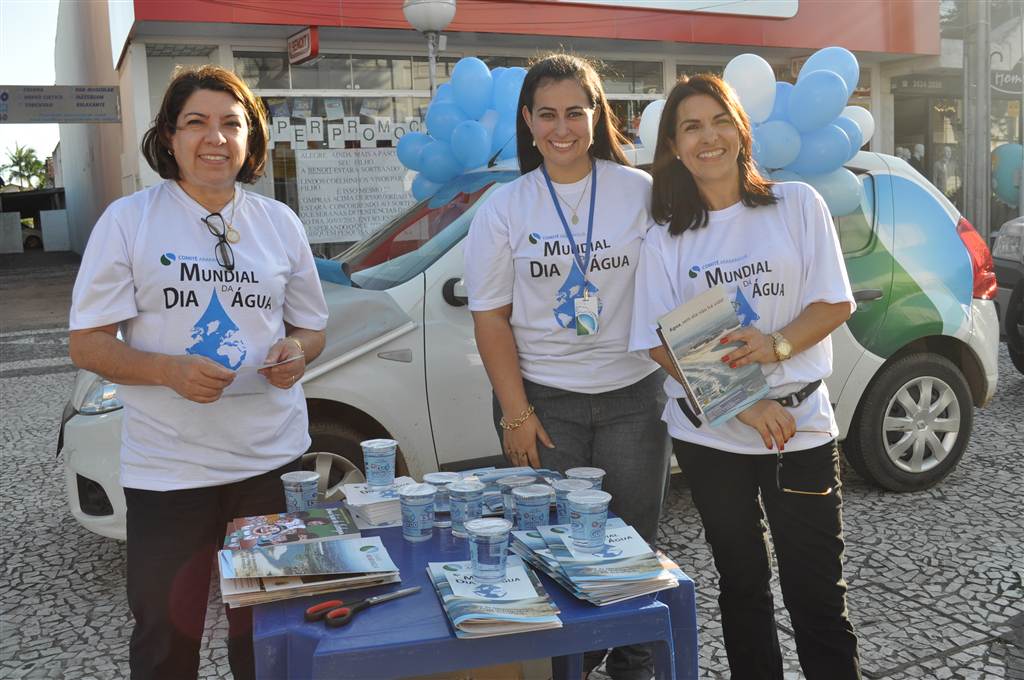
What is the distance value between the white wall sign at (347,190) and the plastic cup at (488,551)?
35.9 ft

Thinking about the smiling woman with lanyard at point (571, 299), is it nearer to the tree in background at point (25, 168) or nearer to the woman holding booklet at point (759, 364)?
the woman holding booklet at point (759, 364)

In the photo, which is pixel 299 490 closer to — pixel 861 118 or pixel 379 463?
pixel 379 463

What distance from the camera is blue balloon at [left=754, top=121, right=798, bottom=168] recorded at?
13.9 feet

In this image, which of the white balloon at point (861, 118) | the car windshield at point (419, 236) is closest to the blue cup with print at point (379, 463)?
the car windshield at point (419, 236)

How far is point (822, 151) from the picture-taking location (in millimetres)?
4328

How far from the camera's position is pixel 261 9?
37.5 feet

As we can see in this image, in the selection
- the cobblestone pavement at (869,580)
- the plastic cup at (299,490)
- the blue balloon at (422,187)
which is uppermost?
the blue balloon at (422,187)

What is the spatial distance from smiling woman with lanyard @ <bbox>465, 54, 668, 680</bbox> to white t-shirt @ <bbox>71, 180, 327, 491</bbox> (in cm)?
64

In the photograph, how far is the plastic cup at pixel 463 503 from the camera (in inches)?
86.3

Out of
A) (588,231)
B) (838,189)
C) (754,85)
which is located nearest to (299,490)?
(588,231)

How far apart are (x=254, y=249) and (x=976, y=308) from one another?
156 inches

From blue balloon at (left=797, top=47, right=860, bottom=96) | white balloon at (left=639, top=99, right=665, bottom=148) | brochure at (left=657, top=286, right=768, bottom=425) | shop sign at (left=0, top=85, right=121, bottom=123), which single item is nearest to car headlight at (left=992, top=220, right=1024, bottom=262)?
blue balloon at (left=797, top=47, right=860, bottom=96)

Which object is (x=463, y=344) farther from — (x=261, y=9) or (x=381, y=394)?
(x=261, y=9)

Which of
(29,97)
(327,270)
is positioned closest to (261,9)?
(327,270)
